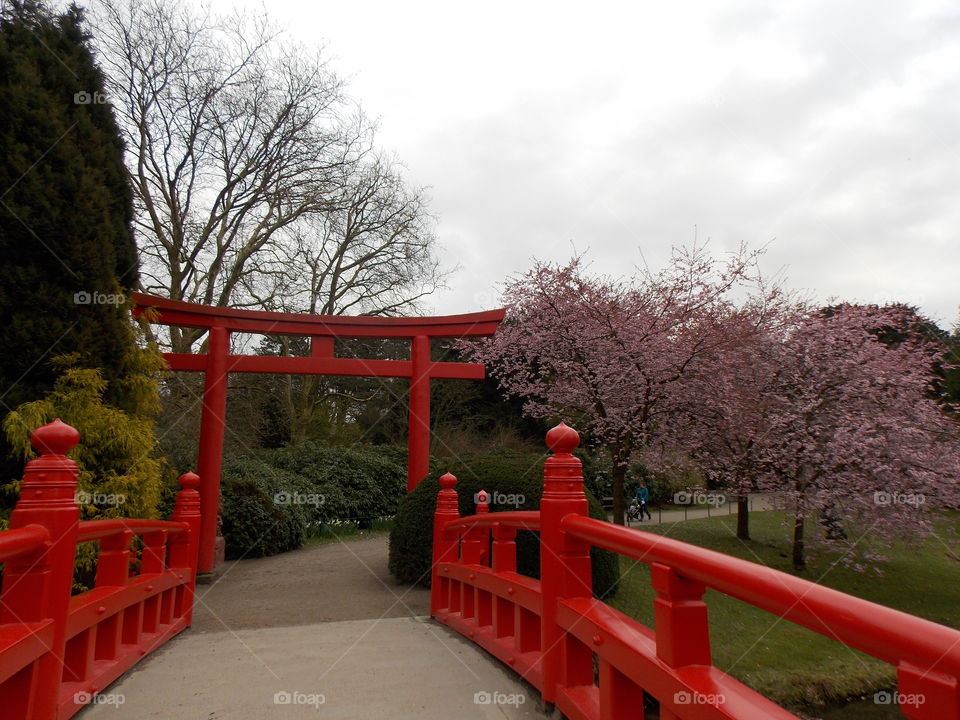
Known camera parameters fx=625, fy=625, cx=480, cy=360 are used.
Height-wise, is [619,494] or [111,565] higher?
[111,565]

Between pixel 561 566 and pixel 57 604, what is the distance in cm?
199

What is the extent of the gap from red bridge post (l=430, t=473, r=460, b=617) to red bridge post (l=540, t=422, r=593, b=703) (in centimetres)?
223

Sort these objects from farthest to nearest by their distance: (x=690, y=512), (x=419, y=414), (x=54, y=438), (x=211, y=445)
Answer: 1. (x=690, y=512)
2. (x=419, y=414)
3. (x=211, y=445)
4. (x=54, y=438)

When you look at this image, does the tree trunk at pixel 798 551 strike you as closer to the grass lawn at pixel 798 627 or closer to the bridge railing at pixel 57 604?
the grass lawn at pixel 798 627

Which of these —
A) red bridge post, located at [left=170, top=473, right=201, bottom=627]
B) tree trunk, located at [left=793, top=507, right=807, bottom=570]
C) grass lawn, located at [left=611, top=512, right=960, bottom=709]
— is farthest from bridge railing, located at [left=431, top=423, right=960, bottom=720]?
tree trunk, located at [left=793, top=507, right=807, bottom=570]

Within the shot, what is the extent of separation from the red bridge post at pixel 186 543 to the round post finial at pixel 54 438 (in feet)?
7.84

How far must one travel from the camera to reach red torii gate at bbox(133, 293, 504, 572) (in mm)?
7930

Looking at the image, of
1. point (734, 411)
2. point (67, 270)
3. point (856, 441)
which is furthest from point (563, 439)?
point (734, 411)

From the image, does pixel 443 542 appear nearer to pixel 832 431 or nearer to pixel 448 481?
pixel 448 481

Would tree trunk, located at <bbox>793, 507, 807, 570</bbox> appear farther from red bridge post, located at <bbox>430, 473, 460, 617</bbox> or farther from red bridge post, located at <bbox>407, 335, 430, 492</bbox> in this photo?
red bridge post, located at <bbox>430, 473, 460, 617</bbox>

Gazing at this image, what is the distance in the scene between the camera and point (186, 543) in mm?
4805

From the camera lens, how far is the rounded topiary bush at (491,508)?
227 inches

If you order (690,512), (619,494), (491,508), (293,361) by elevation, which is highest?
(293,361)

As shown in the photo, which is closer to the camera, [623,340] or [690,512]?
[623,340]
